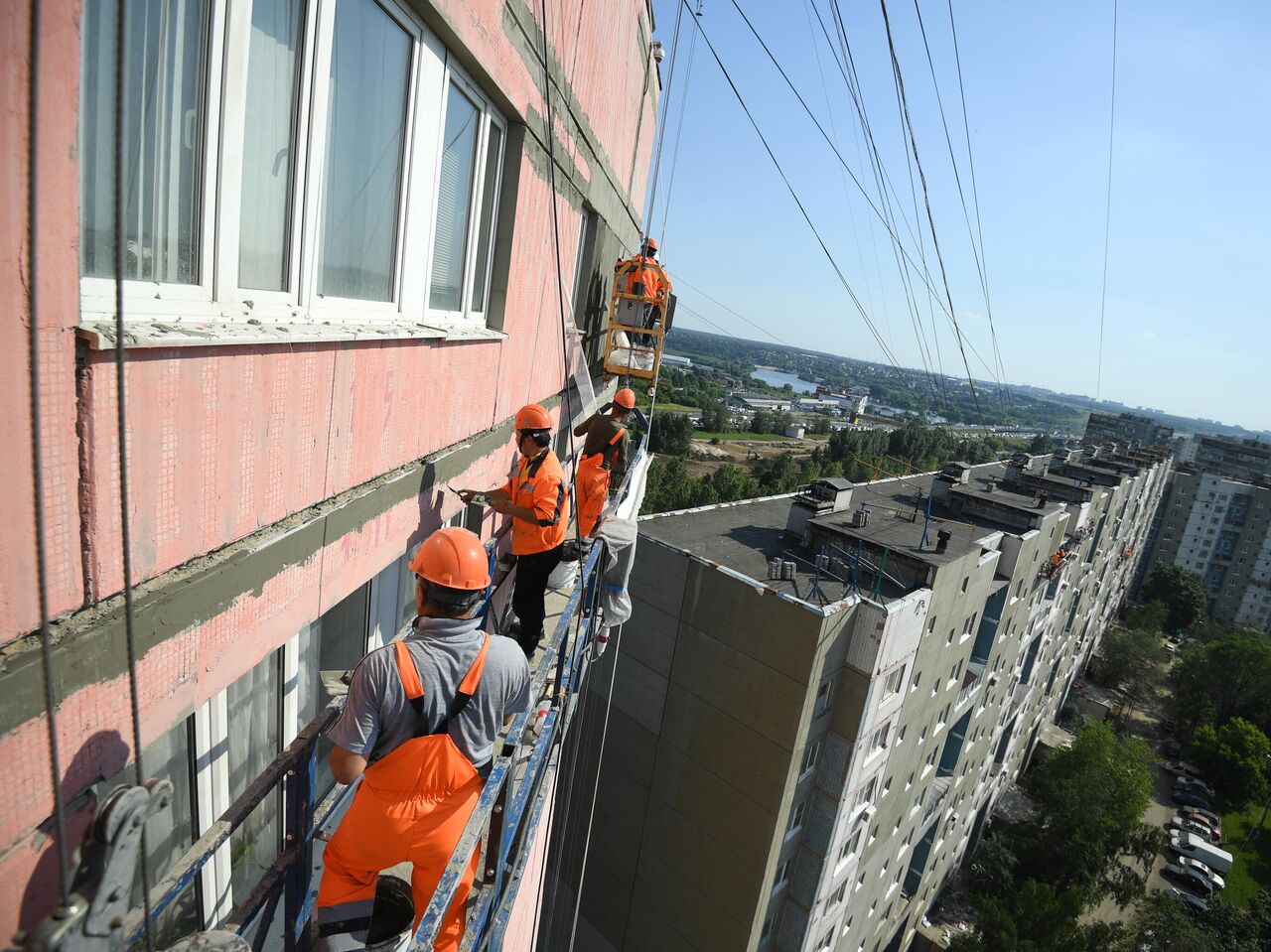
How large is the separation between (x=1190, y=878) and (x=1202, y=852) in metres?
2.14

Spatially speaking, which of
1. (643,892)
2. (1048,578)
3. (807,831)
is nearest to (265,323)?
(807,831)

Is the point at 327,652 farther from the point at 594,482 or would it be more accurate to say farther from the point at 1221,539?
the point at 1221,539

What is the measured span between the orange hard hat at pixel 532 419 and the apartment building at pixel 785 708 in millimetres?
10488

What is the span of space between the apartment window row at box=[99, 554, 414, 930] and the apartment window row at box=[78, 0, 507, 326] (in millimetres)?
1730

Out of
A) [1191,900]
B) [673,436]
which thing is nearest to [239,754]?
[1191,900]

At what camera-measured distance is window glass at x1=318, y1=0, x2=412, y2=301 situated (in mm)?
3080

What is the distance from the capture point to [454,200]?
465 cm

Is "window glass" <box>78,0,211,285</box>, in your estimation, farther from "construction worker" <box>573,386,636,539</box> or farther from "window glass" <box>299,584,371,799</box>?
"construction worker" <box>573,386,636,539</box>

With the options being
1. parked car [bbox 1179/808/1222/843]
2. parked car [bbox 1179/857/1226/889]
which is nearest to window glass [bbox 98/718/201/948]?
parked car [bbox 1179/857/1226/889]

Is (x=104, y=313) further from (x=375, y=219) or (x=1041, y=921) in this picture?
(x=1041, y=921)

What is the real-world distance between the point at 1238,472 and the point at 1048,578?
124 m

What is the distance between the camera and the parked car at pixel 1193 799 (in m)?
44.0

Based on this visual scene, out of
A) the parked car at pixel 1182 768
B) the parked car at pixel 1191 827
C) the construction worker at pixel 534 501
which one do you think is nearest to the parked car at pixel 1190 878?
the parked car at pixel 1191 827

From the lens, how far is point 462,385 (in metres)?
5.00
